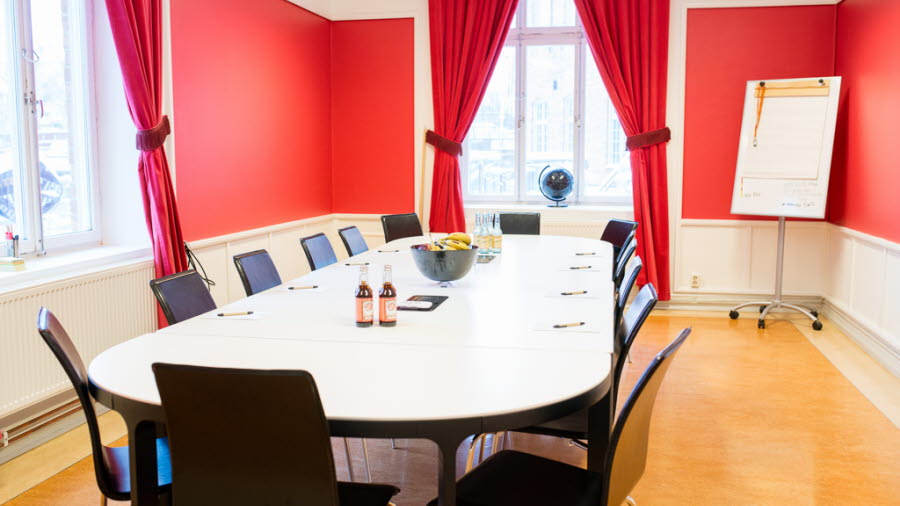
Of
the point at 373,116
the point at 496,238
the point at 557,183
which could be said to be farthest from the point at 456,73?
the point at 496,238

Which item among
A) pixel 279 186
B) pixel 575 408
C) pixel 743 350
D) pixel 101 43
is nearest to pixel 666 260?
pixel 743 350

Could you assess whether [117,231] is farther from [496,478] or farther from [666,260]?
[666,260]

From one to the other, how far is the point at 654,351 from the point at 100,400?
404 centimetres

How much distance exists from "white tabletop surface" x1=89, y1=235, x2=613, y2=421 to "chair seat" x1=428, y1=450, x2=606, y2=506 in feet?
1.05

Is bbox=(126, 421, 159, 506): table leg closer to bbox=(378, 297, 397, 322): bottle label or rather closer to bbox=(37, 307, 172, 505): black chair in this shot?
bbox=(37, 307, 172, 505): black chair

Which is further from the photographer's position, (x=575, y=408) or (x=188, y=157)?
(x=188, y=157)

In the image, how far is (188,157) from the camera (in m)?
4.97

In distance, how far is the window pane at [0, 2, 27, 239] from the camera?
3.89 meters

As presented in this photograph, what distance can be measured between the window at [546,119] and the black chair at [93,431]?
516cm

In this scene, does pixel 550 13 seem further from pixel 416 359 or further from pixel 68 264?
pixel 416 359

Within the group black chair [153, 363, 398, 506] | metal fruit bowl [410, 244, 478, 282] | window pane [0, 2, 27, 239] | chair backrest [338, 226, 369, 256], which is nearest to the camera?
black chair [153, 363, 398, 506]

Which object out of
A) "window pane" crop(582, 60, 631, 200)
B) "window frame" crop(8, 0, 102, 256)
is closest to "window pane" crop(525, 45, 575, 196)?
"window pane" crop(582, 60, 631, 200)

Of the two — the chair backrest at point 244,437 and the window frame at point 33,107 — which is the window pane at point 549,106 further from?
the chair backrest at point 244,437

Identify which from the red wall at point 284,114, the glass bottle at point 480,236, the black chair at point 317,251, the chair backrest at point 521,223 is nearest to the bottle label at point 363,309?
the black chair at point 317,251
